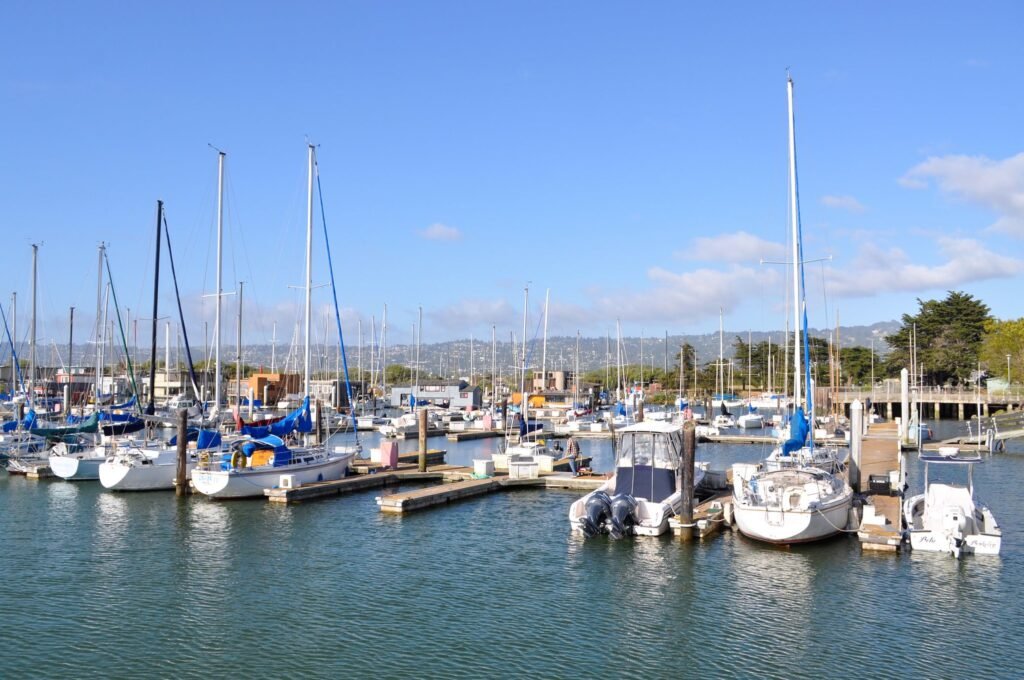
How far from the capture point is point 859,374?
145250 millimetres

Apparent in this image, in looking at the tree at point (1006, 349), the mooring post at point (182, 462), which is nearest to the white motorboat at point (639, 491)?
the mooring post at point (182, 462)

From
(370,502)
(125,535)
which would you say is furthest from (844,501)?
(125,535)

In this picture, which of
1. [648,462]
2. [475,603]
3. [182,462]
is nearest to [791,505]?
[648,462]

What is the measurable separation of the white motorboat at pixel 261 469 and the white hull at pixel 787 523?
62.6 feet

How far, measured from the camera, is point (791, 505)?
27188 mm

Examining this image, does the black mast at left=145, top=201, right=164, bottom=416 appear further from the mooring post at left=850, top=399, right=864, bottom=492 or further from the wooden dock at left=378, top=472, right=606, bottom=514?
the mooring post at left=850, top=399, right=864, bottom=492

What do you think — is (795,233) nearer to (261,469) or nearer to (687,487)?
(687,487)

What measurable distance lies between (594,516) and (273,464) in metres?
15.9

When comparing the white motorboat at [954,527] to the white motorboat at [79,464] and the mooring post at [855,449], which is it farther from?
the white motorboat at [79,464]

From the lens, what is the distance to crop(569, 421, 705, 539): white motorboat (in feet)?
92.7

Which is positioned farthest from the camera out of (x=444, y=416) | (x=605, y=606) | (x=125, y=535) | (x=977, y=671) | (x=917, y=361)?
(x=917, y=361)

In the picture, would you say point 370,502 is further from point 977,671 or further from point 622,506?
point 977,671

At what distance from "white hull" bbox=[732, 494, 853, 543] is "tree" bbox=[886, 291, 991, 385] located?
93187 millimetres

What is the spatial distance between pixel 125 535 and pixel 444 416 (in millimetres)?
64767
